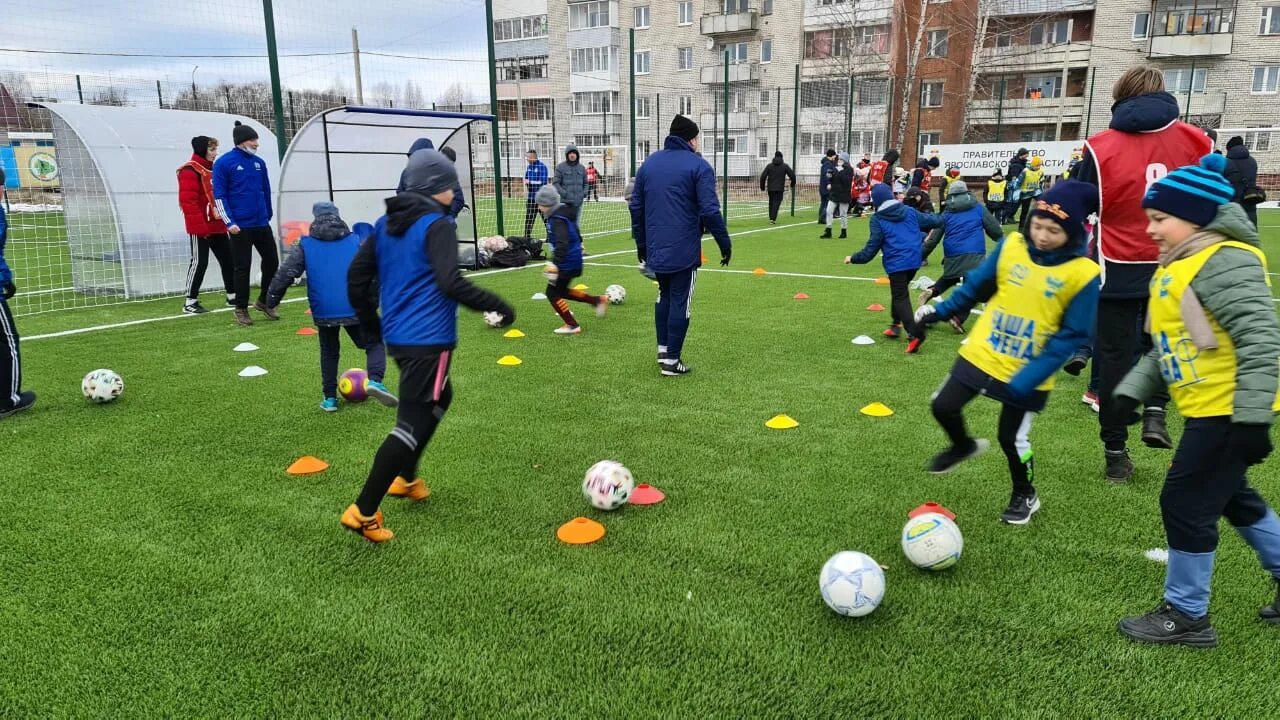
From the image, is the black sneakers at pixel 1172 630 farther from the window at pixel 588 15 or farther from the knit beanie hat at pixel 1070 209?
the window at pixel 588 15

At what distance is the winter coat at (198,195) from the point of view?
31.0 feet

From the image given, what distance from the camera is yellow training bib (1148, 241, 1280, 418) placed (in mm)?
2605

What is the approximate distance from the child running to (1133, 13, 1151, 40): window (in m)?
43.1

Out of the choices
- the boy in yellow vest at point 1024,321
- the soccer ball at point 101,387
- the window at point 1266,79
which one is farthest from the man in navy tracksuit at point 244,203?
the window at point 1266,79

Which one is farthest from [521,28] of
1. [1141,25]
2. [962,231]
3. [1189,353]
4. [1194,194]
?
[1189,353]

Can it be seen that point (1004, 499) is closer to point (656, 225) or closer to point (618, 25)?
point (656, 225)

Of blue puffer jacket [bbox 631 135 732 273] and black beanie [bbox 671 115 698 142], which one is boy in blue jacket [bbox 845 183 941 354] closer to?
blue puffer jacket [bbox 631 135 732 273]

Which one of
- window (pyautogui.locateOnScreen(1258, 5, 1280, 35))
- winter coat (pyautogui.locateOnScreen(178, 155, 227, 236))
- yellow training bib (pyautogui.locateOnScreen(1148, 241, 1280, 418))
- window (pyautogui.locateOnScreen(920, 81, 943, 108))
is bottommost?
yellow training bib (pyautogui.locateOnScreen(1148, 241, 1280, 418))

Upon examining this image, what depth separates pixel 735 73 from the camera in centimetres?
4872

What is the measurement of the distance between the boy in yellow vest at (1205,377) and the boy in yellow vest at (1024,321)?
0.55 metres

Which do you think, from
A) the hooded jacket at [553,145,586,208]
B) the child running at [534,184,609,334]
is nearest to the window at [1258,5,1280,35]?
the hooded jacket at [553,145,586,208]

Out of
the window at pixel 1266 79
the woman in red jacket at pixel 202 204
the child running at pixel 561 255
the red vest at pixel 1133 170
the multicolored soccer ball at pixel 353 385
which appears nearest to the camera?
the red vest at pixel 1133 170

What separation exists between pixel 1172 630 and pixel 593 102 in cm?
5408

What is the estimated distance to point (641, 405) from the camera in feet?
19.7
